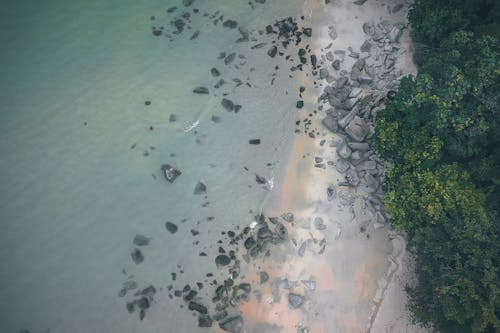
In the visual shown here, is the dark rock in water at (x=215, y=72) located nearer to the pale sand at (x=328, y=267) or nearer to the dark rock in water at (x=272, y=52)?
the dark rock in water at (x=272, y=52)

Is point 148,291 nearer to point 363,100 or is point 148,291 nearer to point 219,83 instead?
point 219,83

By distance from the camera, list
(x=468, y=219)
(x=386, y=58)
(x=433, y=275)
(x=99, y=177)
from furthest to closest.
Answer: (x=386, y=58) → (x=99, y=177) → (x=433, y=275) → (x=468, y=219)

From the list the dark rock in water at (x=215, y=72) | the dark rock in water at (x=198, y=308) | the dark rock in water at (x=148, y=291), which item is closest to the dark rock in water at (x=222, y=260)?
the dark rock in water at (x=198, y=308)

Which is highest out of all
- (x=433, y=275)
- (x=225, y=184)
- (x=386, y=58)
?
(x=386, y=58)

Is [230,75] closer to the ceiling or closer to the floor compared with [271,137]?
closer to the ceiling

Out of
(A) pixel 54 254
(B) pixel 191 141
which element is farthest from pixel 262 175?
(A) pixel 54 254

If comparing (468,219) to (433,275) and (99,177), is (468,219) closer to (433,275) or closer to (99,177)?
(433,275)

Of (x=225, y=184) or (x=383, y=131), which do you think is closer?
(x=383, y=131)
